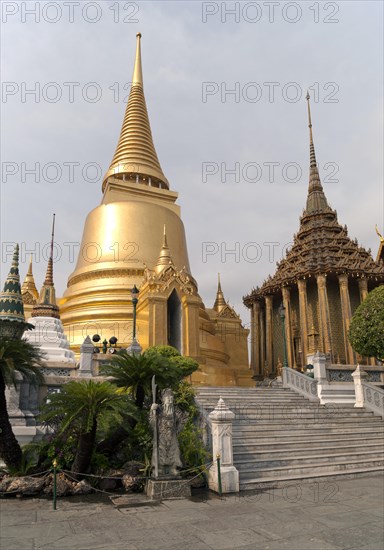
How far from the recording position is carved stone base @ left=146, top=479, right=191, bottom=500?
28.0 feet

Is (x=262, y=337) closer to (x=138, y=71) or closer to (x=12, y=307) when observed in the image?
(x=138, y=71)

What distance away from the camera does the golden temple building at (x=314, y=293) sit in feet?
110

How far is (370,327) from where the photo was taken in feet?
56.9

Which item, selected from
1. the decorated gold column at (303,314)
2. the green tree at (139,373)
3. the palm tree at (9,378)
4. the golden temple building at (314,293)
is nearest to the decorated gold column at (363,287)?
the golden temple building at (314,293)

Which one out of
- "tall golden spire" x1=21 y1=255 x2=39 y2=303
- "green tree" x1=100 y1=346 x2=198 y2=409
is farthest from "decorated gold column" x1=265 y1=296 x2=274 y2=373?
"green tree" x1=100 y1=346 x2=198 y2=409

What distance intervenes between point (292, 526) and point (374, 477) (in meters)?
5.39

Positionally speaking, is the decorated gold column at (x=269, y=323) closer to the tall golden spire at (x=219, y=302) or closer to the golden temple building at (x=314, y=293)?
the golden temple building at (x=314, y=293)

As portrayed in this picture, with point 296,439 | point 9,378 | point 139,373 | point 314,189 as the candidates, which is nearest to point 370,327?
point 296,439

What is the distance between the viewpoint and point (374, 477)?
10.8m

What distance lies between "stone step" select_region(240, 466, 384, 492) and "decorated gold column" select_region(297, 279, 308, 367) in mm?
22072

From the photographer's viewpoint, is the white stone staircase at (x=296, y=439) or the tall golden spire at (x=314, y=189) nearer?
the white stone staircase at (x=296, y=439)

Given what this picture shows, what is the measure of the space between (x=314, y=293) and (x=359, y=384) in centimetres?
2028

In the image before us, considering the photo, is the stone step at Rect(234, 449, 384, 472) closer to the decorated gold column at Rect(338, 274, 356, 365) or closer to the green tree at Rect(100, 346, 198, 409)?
the green tree at Rect(100, 346, 198, 409)

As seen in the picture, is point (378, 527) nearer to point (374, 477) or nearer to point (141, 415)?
point (374, 477)
